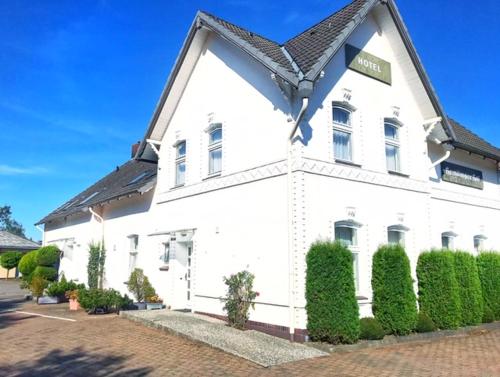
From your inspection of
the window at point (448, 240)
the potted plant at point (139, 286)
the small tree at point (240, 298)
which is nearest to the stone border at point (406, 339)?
the small tree at point (240, 298)

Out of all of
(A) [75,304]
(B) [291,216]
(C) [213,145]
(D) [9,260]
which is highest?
(C) [213,145]

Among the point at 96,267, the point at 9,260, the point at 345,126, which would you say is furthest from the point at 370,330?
the point at 9,260

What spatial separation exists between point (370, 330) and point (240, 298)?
3.22 metres

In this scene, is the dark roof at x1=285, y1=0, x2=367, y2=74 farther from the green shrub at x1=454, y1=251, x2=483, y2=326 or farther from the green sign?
the green shrub at x1=454, y1=251, x2=483, y2=326

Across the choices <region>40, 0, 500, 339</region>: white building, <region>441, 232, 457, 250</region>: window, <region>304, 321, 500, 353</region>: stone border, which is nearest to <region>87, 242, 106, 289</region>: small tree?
<region>40, 0, 500, 339</region>: white building

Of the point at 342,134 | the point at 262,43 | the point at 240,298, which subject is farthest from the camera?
the point at 262,43

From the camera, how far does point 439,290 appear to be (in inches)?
493

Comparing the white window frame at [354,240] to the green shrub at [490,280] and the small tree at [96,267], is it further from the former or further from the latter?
the small tree at [96,267]

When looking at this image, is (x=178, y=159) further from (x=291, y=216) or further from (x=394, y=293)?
(x=394, y=293)

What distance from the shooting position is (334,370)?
26.7 ft

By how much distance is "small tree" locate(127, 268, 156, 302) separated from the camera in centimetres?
1588

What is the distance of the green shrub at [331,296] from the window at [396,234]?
3.14m

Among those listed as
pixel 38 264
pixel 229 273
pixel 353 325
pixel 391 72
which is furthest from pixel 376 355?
pixel 38 264

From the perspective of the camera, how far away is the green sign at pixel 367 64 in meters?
12.8
